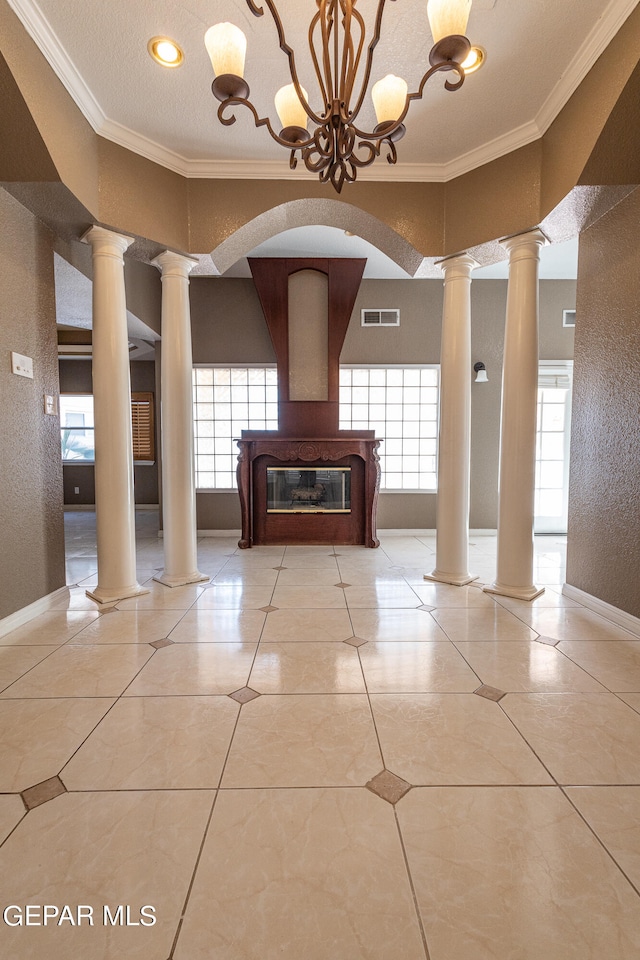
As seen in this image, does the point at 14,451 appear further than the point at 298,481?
No

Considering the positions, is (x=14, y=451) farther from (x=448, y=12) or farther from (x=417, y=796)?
(x=448, y=12)

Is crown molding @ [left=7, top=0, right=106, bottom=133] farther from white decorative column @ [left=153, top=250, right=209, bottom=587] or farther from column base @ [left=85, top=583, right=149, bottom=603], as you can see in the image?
column base @ [left=85, top=583, right=149, bottom=603]

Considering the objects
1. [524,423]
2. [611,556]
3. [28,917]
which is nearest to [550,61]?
[524,423]

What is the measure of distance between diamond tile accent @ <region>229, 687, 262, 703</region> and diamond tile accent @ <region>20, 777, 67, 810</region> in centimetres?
70

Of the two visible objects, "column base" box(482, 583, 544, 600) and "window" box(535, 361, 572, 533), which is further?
"window" box(535, 361, 572, 533)

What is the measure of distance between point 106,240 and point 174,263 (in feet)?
1.76

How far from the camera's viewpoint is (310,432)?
518cm

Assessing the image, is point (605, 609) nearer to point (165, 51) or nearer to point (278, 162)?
point (278, 162)

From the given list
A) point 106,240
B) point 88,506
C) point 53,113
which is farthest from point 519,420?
point 88,506

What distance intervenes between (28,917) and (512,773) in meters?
1.44

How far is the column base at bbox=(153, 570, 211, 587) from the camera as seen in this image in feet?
11.9

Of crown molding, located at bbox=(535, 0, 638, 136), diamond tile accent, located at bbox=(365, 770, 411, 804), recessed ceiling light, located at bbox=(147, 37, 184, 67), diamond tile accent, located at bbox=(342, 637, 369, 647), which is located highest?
recessed ceiling light, located at bbox=(147, 37, 184, 67)

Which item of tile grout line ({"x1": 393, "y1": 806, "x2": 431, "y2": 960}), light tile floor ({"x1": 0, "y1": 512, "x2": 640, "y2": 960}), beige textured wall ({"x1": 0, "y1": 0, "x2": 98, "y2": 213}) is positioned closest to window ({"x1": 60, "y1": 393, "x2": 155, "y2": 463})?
beige textured wall ({"x1": 0, "y1": 0, "x2": 98, "y2": 213})

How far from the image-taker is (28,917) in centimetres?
103
